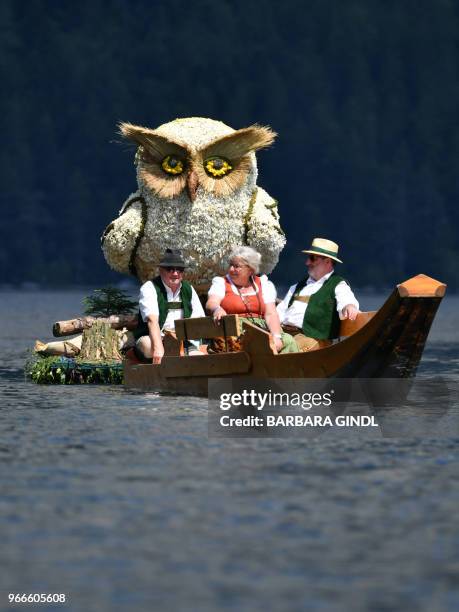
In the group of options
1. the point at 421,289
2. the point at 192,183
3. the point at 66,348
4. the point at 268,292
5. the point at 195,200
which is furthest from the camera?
the point at 66,348

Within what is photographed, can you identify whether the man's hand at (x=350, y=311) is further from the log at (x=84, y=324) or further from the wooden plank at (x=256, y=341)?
the log at (x=84, y=324)

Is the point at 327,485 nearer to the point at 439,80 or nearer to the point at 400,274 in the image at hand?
the point at 400,274

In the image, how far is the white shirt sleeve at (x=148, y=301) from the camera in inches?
627

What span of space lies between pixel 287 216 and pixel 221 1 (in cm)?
2971

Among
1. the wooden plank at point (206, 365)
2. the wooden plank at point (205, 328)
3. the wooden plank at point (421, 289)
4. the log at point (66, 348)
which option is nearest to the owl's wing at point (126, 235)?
the log at point (66, 348)

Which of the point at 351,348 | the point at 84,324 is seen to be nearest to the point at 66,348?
the point at 84,324

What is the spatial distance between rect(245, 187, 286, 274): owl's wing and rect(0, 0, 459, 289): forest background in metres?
83.4

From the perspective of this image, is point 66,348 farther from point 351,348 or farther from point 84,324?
point 351,348

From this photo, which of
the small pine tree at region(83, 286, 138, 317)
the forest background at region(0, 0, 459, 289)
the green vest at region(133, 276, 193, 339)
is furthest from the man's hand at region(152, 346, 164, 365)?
the forest background at region(0, 0, 459, 289)

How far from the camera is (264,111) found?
11900 cm

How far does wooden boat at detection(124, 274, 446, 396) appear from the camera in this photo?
13.4 metres

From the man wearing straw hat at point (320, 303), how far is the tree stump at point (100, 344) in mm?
3169

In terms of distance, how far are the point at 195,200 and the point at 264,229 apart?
878mm

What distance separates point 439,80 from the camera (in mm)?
124000
